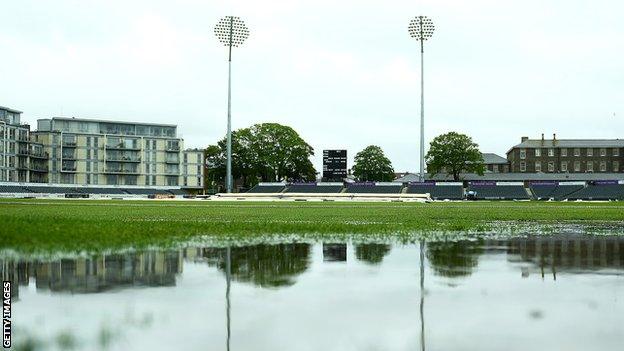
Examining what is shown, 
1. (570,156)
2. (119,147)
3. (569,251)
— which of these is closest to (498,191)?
(570,156)

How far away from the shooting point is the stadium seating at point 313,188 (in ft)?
448

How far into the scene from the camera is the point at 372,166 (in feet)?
573

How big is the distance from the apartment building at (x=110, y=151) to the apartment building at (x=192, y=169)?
7.30 feet

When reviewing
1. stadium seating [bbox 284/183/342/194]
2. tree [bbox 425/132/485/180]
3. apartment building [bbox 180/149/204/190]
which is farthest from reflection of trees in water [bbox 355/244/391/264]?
apartment building [bbox 180/149/204/190]

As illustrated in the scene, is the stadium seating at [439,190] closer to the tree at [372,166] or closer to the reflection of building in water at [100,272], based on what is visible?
the tree at [372,166]

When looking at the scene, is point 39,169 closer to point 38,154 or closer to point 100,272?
point 38,154

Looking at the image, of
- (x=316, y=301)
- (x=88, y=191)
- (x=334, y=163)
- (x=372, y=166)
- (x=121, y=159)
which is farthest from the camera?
(x=372, y=166)

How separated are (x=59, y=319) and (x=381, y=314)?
13.6ft

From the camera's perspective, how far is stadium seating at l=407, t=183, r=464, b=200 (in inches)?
5014

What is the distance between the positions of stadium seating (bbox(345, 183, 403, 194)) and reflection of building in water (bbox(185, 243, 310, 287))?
4509 inches

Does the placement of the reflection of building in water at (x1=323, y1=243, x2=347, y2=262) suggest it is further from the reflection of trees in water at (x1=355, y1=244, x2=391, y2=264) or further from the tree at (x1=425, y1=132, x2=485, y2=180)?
the tree at (x1=425, y1=132, x2=485, y2=180)

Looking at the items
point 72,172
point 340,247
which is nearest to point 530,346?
point 340,247

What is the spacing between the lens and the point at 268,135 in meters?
155

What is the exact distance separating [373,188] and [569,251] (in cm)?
11864
